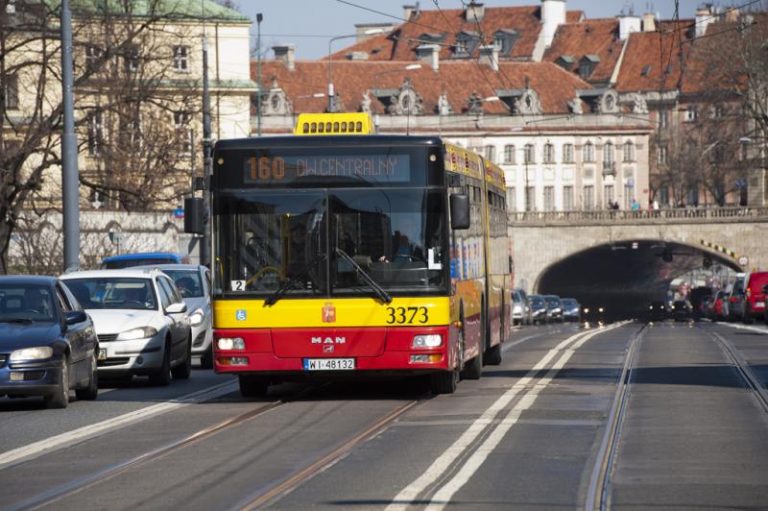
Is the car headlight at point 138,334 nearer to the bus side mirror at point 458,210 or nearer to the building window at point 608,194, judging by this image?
the bus side mirror at point 458,210

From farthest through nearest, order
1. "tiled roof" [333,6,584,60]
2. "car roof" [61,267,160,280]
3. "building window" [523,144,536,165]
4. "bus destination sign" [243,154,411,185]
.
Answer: "tiled roof" [333,6,584,60] → "building window" [523,144,536,165] → "car roof" [61,267,160,280] → "bus destination sign" [243,154,411,185]

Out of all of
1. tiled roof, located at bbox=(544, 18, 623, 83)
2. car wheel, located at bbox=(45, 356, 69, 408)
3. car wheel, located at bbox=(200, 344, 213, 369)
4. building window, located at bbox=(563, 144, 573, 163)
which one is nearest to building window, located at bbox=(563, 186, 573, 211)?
building window, located at bbox=(563, 144, 573, 163)

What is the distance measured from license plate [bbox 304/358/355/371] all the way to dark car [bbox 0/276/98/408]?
7.85 ft

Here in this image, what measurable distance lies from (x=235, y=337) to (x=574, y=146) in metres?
117

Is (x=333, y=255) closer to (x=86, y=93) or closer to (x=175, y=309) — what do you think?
(x=175, y=309)

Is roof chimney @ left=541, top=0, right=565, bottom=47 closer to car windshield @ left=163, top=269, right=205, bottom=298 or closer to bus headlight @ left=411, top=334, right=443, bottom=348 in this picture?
car windshield @ left=163, top=269, right=205, bottom=298

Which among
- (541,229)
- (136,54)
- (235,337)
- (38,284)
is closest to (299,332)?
(235,337)

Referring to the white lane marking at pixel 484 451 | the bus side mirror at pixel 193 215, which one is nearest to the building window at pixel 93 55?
the white lane marking at pixel 484 451

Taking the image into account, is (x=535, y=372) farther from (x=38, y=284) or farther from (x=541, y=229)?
(x=541, y=229)

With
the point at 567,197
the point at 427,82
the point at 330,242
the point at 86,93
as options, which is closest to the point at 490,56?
the point at 427,82

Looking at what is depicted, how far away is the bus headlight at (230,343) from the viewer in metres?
19.9

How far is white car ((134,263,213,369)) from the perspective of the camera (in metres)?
29.8

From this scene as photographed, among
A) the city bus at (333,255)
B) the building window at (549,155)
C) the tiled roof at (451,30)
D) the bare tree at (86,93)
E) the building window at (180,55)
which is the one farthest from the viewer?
the tiled roof at (451,30)

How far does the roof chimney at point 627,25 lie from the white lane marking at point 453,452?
139824mm
